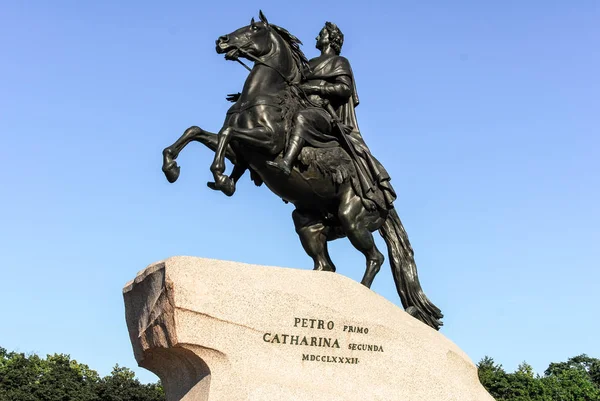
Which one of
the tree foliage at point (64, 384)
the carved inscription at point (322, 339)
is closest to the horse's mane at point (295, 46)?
the carved inscription at point (322, 339)

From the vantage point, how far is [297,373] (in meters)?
8.38

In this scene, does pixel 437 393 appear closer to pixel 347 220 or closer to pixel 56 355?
pixel 347 220

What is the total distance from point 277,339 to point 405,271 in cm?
320

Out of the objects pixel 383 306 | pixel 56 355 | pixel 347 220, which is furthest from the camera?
pixel 56 355

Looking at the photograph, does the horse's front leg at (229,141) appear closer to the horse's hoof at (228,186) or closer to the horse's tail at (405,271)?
the horse's hoof at (228,186)

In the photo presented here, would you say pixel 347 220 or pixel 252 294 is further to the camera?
pixel 347 220

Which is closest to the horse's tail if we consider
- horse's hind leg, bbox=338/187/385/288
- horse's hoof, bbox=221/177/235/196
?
horse's hind leg, bbox=338/187/385/288

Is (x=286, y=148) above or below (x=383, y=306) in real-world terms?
above

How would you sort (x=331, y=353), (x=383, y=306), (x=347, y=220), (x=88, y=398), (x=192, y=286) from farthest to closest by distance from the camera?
1. (x=88, y=398)
2. (x=347, y=220)
3. (x=383, y=306)
4. (x=331, y=353)
5. (x=192, y=286)

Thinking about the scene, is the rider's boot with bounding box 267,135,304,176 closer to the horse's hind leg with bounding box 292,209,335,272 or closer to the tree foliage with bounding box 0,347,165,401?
the horse's hind leg with bounding box 292,209,335,272

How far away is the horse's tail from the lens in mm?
10922

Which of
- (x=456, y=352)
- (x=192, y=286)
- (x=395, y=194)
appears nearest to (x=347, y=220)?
(x=395, y=194)

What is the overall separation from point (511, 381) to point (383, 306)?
22371mm

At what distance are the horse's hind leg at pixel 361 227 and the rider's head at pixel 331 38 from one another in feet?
7.36
